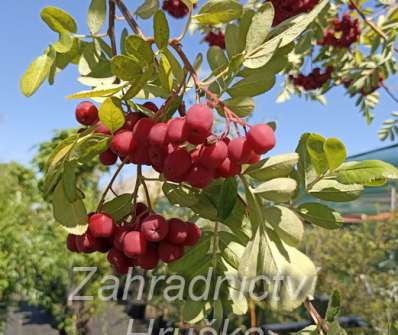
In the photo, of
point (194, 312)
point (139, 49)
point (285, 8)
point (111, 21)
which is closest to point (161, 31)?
point (139, 49)

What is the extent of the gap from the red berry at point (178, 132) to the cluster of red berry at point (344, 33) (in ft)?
5.69

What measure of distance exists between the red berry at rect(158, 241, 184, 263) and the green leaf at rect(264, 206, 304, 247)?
15cm


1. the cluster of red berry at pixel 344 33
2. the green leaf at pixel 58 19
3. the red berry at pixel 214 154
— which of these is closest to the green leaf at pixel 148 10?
the green leaf at pixel 58 19

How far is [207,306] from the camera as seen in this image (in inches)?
27.0

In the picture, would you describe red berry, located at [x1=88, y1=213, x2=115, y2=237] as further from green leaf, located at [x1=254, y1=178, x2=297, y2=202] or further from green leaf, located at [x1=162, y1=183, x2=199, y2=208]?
green leaf, located at [x1=254, y1=178, x2=297, y2=202]

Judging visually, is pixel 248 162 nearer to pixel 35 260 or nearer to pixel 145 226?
pixel 145 226

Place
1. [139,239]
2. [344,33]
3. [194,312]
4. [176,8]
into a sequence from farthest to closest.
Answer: [344,33] < [176,8] < [194,312] < [139,239]

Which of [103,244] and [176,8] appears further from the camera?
[176,8]

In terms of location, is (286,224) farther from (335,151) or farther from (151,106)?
(151,106)

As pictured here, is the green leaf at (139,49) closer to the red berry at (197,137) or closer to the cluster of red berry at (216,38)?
the red berry at (197,137)

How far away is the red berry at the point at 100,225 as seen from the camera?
0.59 metres

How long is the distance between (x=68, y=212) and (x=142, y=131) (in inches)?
6.1

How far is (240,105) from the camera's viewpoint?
0.57 meters

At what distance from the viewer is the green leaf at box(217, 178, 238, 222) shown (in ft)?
1.71
